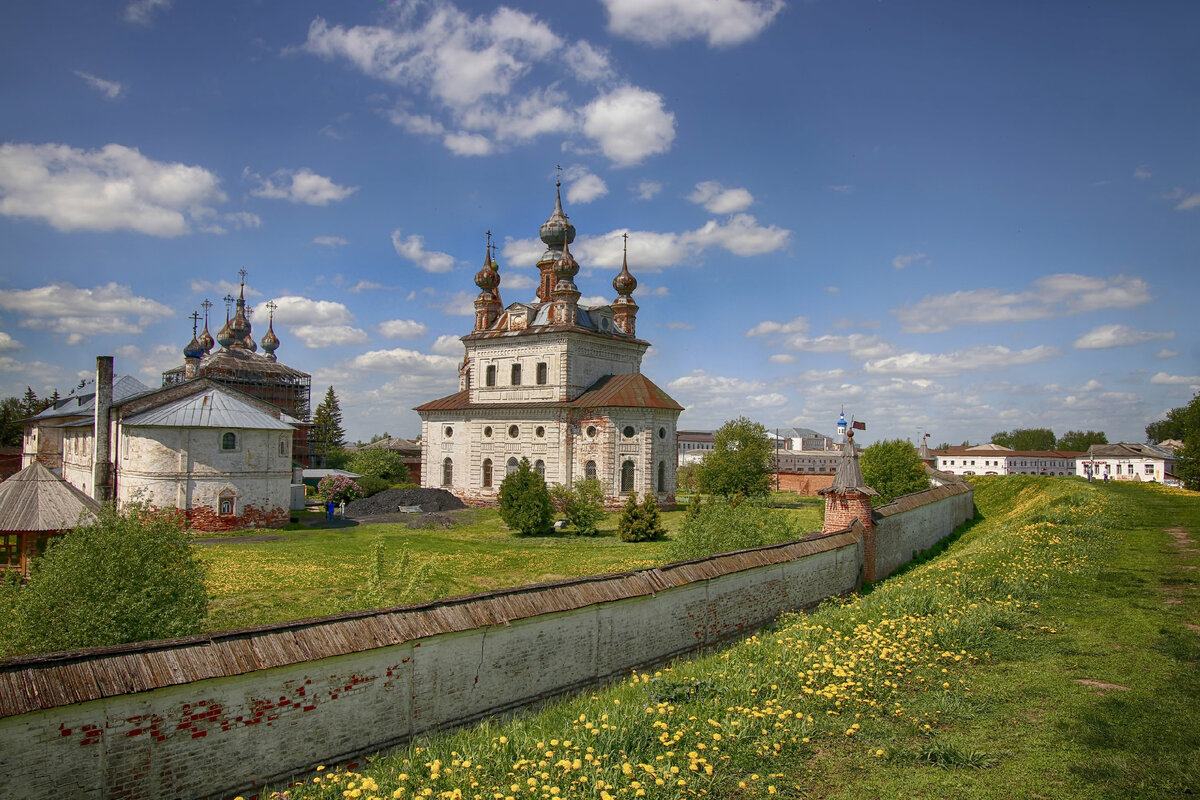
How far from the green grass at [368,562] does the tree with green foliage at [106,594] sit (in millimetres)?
3877

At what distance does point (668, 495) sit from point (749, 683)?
27.7 m

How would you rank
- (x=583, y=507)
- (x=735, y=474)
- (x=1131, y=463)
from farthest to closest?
(x=1131, y=463) → (x=735, y=474) → (x=583, y=507)

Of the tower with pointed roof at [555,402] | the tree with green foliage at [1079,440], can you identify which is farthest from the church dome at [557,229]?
the tree with green foliage at [1079,440]

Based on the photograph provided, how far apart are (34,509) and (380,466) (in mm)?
28767

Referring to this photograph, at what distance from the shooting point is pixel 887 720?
285 inches

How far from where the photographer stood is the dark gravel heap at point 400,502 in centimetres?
3397

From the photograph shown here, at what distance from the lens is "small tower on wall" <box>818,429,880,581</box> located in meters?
15.6

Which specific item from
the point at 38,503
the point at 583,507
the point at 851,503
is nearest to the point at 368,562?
the point at 38,503

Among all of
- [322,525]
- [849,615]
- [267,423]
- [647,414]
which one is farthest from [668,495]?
[849,615]

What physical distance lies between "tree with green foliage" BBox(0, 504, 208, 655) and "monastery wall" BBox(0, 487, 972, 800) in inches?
111

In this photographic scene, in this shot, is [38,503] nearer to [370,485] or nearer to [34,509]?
[34,509]

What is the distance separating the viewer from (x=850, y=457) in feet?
52.3

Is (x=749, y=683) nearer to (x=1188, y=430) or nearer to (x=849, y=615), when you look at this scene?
(x=849, y=615)

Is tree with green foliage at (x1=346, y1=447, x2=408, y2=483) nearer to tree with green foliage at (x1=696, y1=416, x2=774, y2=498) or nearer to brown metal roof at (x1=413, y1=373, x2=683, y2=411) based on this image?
brown metal roof at (x1=413, y1=373, x2=683, y2=411)
